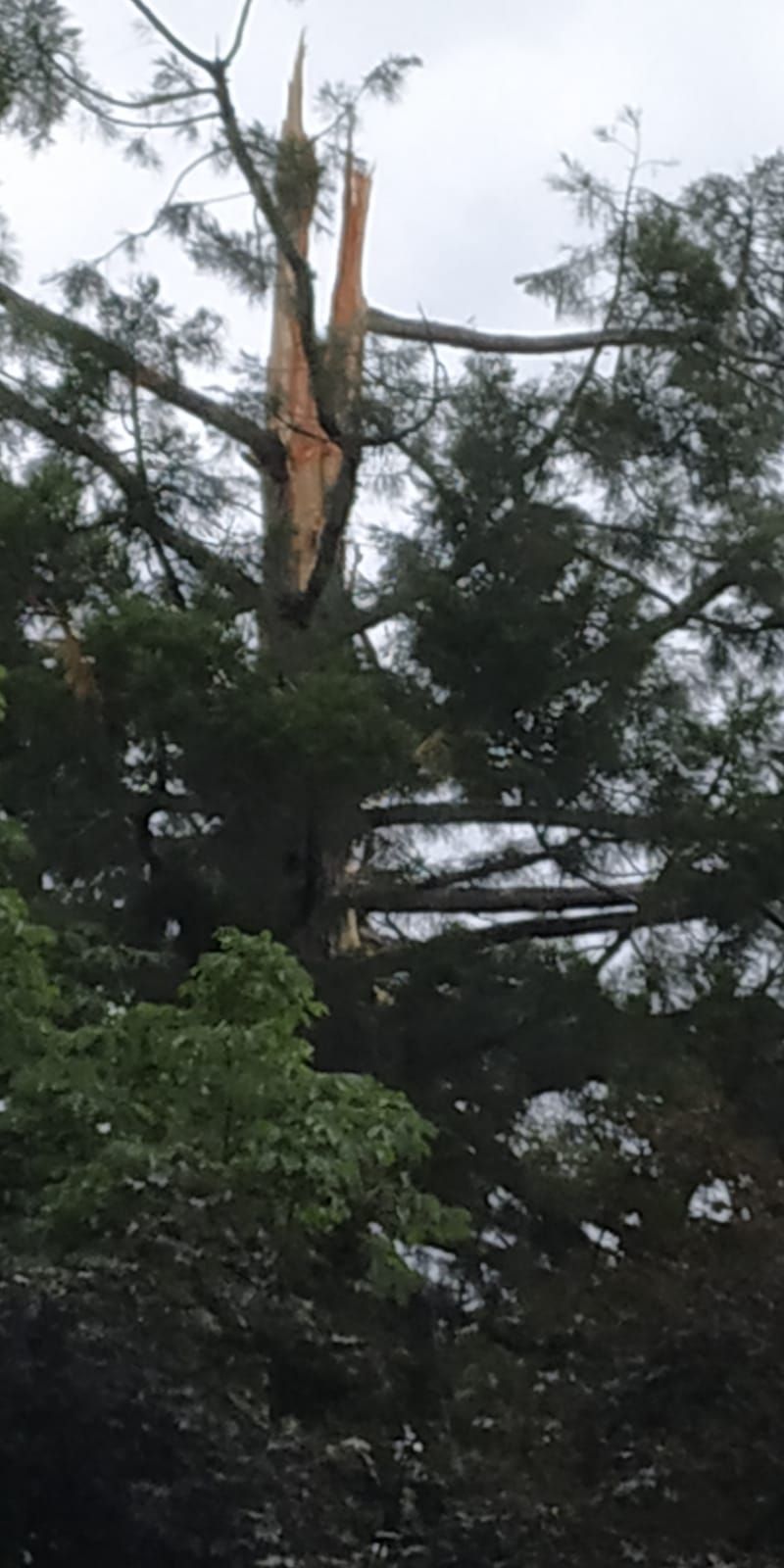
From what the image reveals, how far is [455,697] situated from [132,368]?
2.32 metres

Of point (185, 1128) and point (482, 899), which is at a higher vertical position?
point (482, 899)

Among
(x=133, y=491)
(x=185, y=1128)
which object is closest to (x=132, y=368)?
(x=133, y=491)

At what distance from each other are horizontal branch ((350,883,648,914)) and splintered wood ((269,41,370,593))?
165 cm

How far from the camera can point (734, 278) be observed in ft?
32.3

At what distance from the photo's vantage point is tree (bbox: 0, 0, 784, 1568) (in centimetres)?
827

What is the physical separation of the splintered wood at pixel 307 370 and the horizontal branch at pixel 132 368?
0.16m

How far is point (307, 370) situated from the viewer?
10.0 metres

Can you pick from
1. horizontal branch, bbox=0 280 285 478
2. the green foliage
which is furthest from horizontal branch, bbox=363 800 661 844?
the green foliage

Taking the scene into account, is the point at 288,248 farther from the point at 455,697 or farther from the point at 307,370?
the point at 455,697

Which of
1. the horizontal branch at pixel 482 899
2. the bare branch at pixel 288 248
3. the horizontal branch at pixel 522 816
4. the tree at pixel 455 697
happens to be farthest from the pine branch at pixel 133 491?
the horizontal branch at pixel 482 899

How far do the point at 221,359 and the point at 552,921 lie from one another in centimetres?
333

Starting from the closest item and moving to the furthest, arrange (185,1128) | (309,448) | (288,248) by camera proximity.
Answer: (185,1128) < (288,248) < (309,448)

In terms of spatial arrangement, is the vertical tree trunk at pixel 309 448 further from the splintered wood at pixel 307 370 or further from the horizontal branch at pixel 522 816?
the horizontal branch at pixel 522 816

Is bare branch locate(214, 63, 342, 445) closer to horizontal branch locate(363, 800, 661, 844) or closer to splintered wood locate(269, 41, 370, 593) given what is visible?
splintered wood locate(269, 41, 370, 593)
